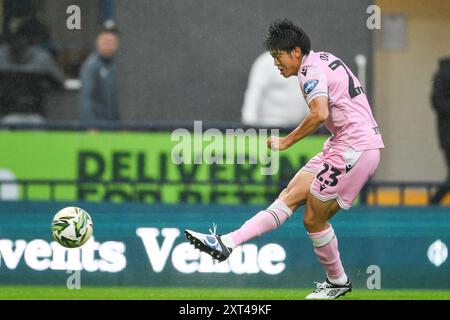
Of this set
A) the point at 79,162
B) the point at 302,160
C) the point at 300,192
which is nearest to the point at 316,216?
the point at 300,192

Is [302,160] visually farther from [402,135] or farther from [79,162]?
[79,162]

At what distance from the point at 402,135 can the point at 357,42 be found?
81cm

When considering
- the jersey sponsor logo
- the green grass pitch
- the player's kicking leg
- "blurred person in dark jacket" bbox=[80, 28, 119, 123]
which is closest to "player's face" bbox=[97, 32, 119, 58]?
"blurred person in dark jacket" bbox=[80, 28, 119, 123]

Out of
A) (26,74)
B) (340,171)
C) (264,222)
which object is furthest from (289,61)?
(26,74)

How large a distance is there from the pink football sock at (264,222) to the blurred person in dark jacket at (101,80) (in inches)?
70.9

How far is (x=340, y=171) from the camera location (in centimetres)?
1187

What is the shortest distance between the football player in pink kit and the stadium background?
0.98 metres

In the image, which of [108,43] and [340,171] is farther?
[108,43]

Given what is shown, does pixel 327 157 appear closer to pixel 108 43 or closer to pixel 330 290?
pixel 330 290

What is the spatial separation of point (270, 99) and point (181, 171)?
0.88 m

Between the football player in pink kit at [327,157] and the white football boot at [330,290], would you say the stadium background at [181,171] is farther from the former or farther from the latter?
the football player in pink kit at [327,157]

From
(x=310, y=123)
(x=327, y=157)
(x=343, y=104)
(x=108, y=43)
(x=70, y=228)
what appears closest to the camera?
(x=310, y=123)

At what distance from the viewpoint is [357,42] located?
13023 millimetres

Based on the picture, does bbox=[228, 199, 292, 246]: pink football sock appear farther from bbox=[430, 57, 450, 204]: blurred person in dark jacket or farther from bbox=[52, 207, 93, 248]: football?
bbox=[430, 57, 450, 204]: blurred person in dark jacket
